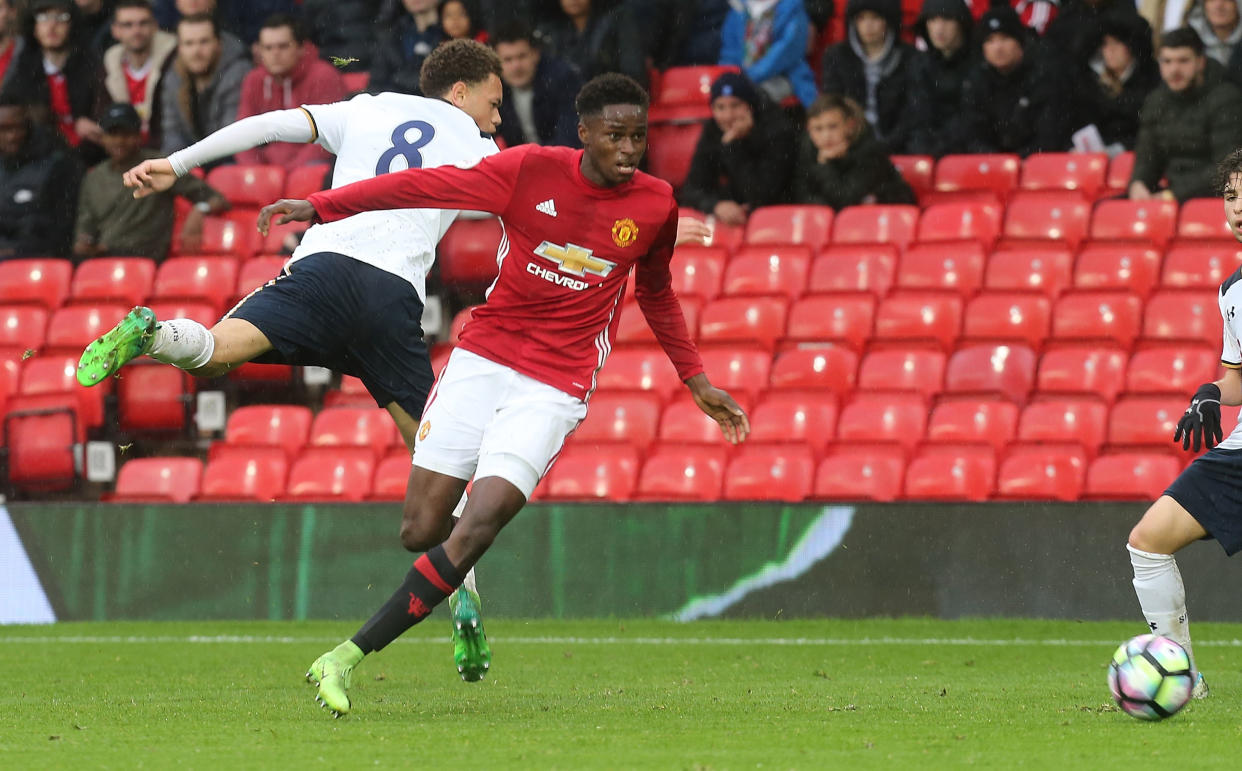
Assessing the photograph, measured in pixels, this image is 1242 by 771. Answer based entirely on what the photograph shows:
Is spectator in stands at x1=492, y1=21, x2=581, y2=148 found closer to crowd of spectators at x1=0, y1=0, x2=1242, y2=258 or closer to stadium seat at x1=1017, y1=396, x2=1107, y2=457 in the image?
crowd of spectators at x1=0, y1=0, x2=1242, y2=258

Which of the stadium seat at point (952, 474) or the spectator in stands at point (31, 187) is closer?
the stadium seat at point (952, 474)

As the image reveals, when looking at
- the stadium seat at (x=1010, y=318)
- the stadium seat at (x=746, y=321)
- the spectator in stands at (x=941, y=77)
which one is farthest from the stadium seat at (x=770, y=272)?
the spectator in stands at (x=941, y=77)

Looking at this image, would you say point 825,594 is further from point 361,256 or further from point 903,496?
point 361,256

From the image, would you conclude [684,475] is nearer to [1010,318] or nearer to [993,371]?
[993,371]

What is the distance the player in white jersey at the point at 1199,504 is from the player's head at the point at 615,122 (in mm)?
2181

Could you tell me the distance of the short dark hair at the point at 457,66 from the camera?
7.76 metres

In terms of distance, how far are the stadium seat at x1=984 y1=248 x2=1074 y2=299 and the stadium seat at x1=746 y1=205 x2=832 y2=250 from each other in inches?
54.4

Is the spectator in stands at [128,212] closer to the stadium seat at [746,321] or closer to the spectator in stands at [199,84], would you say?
the spectator in stands at [199,84]

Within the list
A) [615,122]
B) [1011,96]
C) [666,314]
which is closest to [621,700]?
[666,314]

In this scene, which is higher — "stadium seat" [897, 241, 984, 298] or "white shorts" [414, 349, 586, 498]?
"stadium seat" [897, 241, 984, 298]

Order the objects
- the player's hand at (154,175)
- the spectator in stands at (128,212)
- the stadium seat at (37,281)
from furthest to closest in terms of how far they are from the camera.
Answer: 1. the stadium seat at (37,281)
2. the spectator in stands at (128,212)
3. the player's hand at (154,175)

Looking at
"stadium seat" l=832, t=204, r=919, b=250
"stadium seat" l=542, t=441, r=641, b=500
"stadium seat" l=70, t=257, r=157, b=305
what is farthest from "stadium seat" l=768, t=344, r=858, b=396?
"stadium seat" l=70, t=257, r=157, b=305

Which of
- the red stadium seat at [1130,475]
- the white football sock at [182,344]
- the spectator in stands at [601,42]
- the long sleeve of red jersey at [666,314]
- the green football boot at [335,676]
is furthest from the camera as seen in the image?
the spectator in stands at [601,42]

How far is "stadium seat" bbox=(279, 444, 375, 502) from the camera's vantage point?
11.7 m
